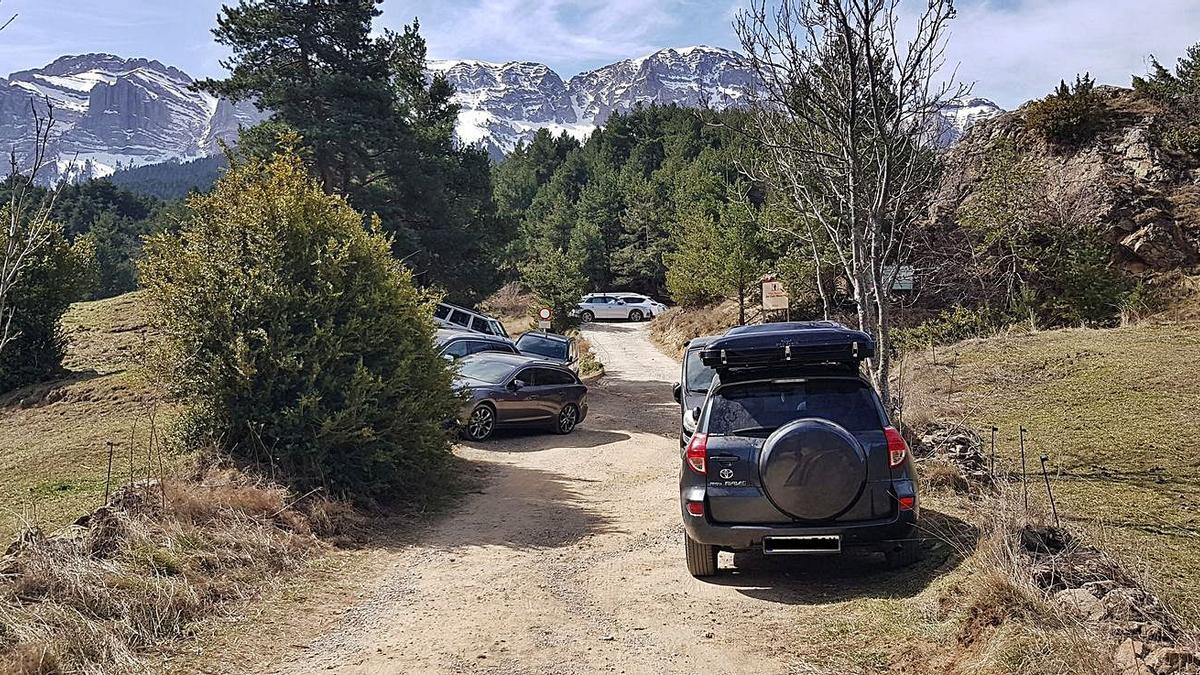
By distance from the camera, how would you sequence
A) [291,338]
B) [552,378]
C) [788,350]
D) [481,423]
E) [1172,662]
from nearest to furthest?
[1172,662]
[788,350]
[291,338]
[481,423]
[552,378]

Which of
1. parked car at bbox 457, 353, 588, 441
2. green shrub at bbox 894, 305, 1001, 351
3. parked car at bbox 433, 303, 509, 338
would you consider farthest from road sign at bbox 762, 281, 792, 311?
parked car at bbox 433, 303, 509, 338

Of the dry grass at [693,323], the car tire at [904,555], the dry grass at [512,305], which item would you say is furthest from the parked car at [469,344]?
the dry grass at [512,305]

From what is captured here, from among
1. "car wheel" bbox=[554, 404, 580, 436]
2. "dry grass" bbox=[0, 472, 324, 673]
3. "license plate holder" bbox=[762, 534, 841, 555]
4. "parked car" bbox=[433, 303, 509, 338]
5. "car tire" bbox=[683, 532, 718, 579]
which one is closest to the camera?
"dry grass" bbox=[0, 472, 324, 673]

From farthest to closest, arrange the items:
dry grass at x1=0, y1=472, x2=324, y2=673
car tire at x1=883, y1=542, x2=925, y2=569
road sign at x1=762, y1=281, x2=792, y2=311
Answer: road sign at x1=762, y1=281, x2=792, y2=311 → car tire at x1=883, y1=542, x2=925, y2=569 → dry grass at x1=0, y1=472, x2=324, y2=673

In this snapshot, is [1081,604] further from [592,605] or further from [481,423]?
[481,423]

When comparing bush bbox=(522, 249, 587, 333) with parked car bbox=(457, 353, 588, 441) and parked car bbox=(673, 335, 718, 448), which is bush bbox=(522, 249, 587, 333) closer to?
parked car bbox=(457, 353, 588, 441)

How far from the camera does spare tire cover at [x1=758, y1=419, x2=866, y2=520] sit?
18.9 feet

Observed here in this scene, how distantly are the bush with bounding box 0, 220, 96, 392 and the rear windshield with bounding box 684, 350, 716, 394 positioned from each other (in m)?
15.1

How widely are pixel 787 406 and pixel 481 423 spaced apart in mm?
8958

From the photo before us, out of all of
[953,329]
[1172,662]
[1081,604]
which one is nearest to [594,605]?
[1081,604]

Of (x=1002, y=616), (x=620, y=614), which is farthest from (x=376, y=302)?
(x=1002, y=616)

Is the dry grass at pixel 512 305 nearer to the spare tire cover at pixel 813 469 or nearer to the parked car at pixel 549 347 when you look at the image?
the parked car at pixel 549 347

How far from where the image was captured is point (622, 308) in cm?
5106

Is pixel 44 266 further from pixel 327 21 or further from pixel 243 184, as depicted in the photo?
pixel 243 184
